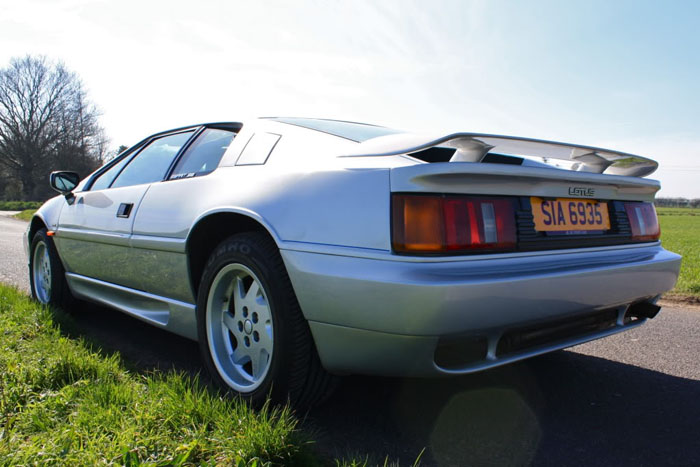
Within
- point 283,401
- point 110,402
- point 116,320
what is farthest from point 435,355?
point 116,320

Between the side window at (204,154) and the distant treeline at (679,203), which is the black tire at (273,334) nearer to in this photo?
the side window at (204,154)

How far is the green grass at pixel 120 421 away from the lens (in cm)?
164

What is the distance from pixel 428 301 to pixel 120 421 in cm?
117

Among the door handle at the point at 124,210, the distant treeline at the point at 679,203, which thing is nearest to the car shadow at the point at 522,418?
the door handle at the point at 124,210

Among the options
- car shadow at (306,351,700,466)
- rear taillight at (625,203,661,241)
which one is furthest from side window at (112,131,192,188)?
rear taillight at (625,203,661,241)

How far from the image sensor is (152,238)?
277 centimetres

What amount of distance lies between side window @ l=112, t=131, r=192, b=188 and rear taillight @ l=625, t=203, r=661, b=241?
2410 millimetres

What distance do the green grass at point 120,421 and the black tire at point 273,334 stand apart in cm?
10

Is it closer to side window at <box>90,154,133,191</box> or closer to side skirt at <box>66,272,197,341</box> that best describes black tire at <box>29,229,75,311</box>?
side skirt at <box>66,272,197,341</box>

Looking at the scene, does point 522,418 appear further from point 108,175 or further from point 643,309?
point 108,175

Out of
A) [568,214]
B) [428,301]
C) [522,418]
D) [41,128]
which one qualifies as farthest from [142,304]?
[41,128]

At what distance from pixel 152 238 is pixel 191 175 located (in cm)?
38

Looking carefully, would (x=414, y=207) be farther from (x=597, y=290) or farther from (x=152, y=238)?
(x=152, y=238)

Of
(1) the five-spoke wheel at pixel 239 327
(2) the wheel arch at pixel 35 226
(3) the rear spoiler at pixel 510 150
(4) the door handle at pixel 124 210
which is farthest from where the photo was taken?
(2) the wheel arch at pixel 35 226
